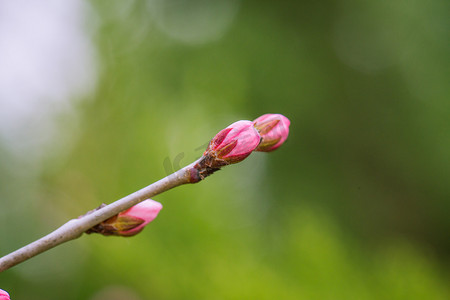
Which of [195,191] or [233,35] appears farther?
[233,35]

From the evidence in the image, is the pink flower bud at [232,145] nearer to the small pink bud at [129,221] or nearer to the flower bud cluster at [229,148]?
the flower bud cluster at [229,148]

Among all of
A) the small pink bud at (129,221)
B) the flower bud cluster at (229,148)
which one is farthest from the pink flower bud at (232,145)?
the small pink bud at (129,221)

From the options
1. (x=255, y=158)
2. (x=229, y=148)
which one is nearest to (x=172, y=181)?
(x=229, y=148)

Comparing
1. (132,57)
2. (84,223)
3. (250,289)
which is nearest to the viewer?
(84,223)

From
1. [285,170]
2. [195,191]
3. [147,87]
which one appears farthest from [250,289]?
[147,87]

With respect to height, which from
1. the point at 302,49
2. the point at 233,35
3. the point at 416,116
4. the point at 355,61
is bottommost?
the point at 416,116

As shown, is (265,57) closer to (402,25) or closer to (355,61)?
(355,61)
